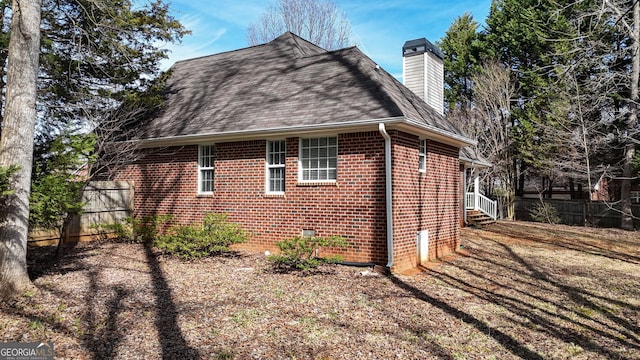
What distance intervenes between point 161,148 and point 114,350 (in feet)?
27.7

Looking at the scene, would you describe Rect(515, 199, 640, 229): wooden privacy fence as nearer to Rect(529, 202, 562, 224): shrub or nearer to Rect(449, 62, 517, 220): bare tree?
Rect(529, 202, 562, 224): shrub

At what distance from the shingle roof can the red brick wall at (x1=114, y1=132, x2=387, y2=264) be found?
0.60m

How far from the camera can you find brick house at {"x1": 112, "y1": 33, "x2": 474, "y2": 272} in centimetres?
886

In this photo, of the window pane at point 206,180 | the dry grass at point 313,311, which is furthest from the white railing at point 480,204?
the window pane at point 206,180

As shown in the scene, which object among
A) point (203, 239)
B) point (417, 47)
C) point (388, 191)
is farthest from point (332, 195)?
point (417, 47)

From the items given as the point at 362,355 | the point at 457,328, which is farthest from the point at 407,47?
the point at 362,355

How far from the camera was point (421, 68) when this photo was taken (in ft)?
46.3

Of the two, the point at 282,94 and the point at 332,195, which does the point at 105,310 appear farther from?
the point at 282,94

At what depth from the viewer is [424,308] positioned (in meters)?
6.45

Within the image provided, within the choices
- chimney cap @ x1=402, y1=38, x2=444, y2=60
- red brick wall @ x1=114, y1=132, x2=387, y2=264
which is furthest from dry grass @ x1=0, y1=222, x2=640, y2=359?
chimney cap @ x1=402, y1=38, x2=444, y2=60

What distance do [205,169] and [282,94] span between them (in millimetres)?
2981

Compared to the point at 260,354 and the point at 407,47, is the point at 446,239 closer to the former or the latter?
the point at 407,47

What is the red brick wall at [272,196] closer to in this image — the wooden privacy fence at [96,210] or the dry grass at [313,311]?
the wooden privacy fence at [96,210]

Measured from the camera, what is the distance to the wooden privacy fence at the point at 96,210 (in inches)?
430
